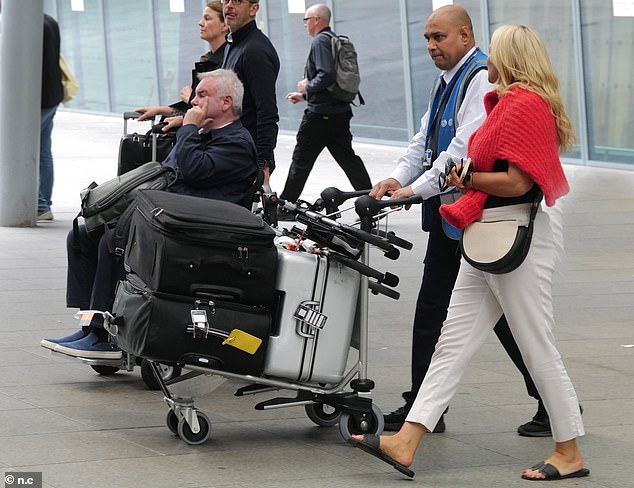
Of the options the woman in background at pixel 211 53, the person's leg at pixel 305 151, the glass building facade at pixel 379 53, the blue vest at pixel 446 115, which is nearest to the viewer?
the blue vest at pixel 446 115

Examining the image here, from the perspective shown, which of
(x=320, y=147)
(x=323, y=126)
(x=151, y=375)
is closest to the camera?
(x=151, y=375)

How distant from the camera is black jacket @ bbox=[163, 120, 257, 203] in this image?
6.02 meters

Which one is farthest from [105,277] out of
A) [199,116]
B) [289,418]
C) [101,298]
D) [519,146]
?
[519,146]

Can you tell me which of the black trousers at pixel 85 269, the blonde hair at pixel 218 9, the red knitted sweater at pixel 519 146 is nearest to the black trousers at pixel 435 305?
the red knitted sweater at pixel 519 146

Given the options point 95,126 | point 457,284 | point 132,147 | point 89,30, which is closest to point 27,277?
point 132,147

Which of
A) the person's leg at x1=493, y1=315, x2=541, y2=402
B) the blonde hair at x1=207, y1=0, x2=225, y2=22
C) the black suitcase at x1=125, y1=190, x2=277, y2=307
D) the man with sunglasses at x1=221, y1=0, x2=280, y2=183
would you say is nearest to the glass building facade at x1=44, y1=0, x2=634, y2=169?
the blonde hair at x1=207, y1=0, x2=225, y2=22

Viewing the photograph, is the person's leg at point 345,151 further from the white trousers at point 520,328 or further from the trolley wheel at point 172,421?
the white trousers at point 520,328

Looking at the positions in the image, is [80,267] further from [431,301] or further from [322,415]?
[431,301]

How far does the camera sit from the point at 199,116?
6.12 m

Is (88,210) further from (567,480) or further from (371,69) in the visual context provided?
(371,69)

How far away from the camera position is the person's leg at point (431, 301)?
573cm

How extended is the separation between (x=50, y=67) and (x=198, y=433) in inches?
307

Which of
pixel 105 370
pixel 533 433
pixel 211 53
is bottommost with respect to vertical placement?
pixel 533 433

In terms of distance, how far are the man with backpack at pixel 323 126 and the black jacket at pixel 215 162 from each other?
6.15 meters
